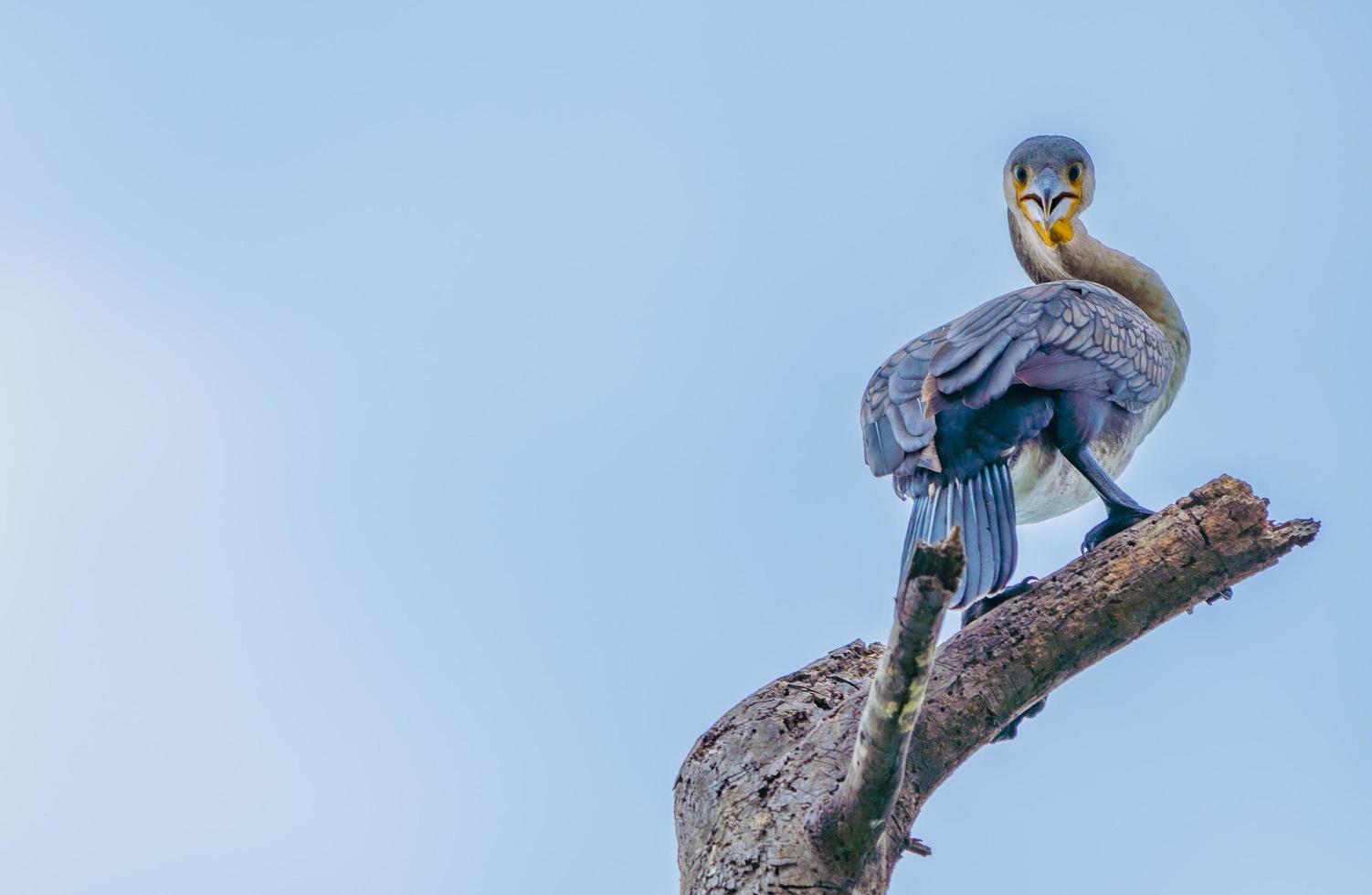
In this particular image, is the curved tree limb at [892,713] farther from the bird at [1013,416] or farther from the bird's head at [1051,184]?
the bird's head at [1051,184]

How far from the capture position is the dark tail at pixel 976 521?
4098mm

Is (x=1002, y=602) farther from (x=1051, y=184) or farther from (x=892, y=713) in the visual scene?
(x=1051, y=184)

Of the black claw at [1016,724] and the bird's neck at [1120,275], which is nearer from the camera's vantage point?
the black claw at [1016,724]

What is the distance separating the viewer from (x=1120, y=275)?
240 inches

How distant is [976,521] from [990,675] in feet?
2.60

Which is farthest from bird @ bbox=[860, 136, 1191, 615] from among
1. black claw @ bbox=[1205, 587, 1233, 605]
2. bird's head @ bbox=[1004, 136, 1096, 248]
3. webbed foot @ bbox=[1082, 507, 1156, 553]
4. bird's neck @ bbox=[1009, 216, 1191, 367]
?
bird's head @ bbox=[1004, 136, 1096, 248]

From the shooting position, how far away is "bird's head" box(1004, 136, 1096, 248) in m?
6.10

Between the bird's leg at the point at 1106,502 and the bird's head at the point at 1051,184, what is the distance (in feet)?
4.97

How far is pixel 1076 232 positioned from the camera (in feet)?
20.4

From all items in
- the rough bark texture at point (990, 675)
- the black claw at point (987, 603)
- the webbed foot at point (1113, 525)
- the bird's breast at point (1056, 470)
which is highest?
the bird's breast at point (1056, 470)

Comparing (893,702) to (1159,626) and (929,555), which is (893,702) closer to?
(929,555)

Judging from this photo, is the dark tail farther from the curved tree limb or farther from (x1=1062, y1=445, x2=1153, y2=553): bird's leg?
Answer: the curved tree limb

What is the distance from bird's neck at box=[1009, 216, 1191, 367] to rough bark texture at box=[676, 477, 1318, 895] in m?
2.29

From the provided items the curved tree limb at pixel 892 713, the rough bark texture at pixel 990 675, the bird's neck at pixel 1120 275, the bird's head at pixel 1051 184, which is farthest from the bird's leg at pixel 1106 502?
the curved tree limb at pixel 892 713
